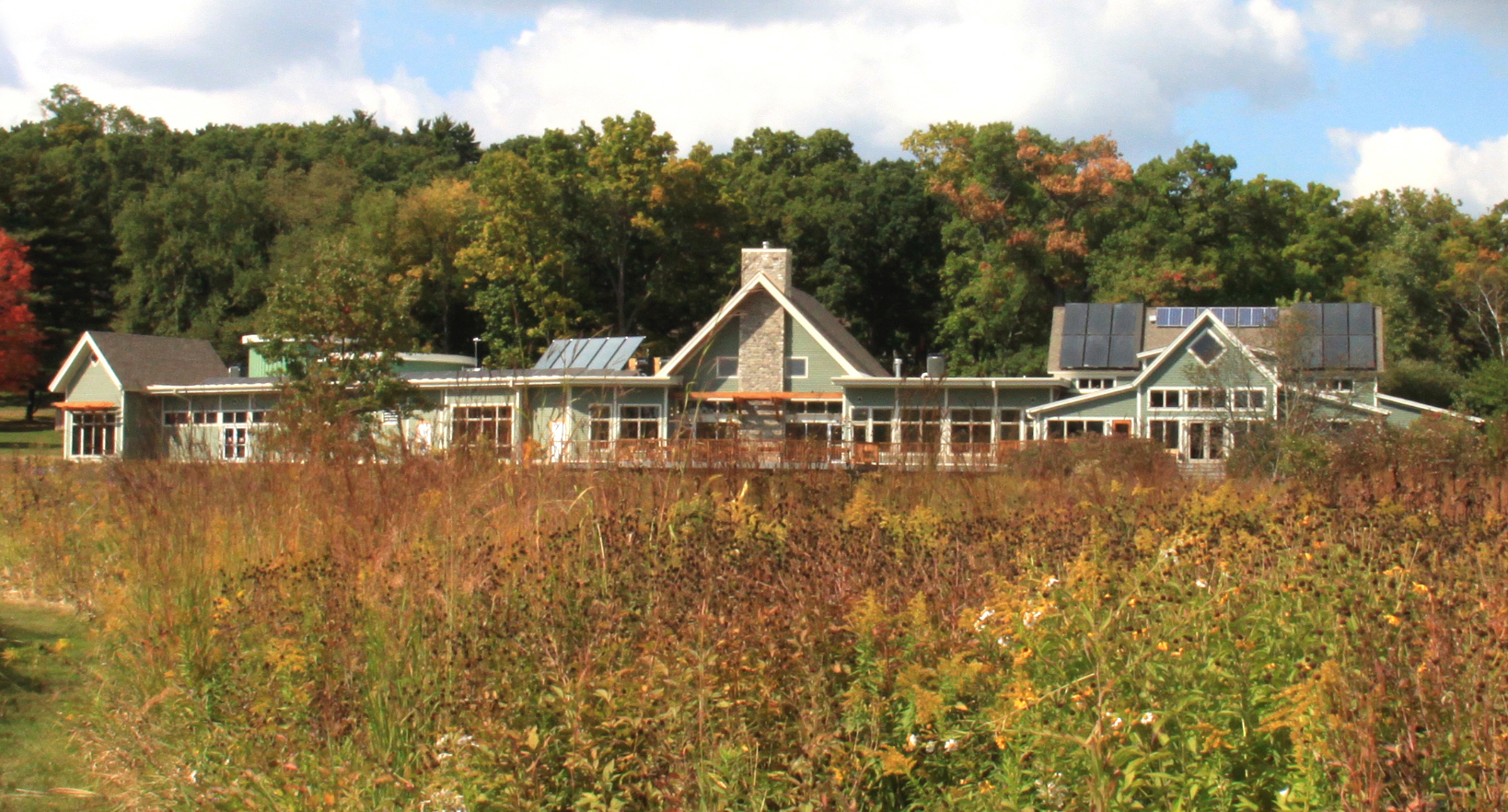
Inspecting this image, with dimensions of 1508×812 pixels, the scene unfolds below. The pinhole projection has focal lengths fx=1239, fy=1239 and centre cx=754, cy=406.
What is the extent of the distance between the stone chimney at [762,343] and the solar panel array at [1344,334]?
14786mm

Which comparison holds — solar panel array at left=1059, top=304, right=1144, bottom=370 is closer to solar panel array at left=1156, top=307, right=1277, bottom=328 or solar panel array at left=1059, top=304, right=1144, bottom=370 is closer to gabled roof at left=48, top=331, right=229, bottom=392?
solar panel array at left=1156, top=307, right=1277, bottom=328

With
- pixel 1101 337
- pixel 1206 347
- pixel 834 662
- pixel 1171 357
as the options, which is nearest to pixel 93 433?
pixel 1101 337

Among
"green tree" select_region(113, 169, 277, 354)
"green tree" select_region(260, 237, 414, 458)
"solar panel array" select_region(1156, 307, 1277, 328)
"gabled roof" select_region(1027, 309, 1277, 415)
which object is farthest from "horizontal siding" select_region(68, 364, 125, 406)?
"solar panel array" select_region(1156, 307, 1277, 328)

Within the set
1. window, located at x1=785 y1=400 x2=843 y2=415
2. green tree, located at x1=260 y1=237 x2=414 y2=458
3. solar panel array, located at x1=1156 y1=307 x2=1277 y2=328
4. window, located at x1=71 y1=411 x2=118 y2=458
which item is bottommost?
window, located at x1=71 y1=411 x2=118 y2=458

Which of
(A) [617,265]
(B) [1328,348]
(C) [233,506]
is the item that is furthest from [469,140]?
Result: (C) [233,506]

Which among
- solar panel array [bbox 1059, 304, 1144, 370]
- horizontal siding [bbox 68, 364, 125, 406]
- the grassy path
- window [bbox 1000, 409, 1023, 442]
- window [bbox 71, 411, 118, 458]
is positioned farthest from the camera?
horizontal siding [bbox 68, 364, 125, 406]

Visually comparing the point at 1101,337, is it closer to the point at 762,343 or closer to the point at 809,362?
the point at 809,362

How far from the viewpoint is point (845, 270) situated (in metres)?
48.9

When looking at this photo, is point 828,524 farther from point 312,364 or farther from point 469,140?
point 469,140

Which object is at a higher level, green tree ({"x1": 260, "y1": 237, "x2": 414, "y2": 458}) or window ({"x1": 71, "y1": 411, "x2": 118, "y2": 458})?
green tree ({"x1": 260, "y1": 237, "x2": 414, "y2": 458})

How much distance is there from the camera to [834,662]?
3.96 m

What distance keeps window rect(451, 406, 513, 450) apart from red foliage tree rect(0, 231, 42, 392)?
4165cm

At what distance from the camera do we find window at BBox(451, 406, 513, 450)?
7676mm

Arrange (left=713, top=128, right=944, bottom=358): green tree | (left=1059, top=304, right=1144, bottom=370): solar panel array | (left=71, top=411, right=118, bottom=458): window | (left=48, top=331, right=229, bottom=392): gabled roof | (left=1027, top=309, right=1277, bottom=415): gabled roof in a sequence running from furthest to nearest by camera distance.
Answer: (left=713, top=128, right=944, bottom=358): green tree, (left=48, top=331, right=229, bottom=392): gabled roof, (left=71, top=411, right=118, bottom=458): window, (left=1059, top=304, right=1144, bottom=370): solar panel array, (left=1027, top=309, right=1277, bottom=415): gabled roof
